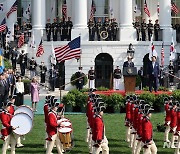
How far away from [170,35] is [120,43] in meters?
3.72

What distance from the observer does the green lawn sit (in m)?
20.0

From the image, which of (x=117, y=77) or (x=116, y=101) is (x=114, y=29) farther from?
(x=116, y=101)

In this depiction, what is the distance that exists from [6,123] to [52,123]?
52.1 inches

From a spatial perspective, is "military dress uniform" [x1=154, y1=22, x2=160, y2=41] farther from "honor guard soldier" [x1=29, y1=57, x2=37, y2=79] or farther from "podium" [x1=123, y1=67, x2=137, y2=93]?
"podium" [x1=123, y1=67, x2=137, y2=93]

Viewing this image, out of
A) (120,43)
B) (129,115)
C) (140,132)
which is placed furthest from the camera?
(120,43)

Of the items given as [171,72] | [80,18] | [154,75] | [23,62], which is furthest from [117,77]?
[154,75]

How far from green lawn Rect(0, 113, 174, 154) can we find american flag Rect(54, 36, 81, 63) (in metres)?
3.32

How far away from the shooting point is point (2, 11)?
47.5 meters

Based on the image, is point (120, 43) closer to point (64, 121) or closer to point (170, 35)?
point (170, 35)

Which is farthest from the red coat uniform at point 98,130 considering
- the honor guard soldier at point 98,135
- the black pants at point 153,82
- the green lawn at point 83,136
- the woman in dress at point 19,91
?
the black pants at point 153,82

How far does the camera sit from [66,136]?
18031mm

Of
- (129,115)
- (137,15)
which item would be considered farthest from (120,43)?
(129,115)

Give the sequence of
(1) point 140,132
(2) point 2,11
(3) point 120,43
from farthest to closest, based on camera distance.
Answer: (2) point 2,11 → (3) point 120,43 → (1) point 140,132

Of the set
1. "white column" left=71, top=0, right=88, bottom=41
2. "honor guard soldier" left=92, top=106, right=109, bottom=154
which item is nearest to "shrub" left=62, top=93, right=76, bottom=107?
"honor guard soldier" left=92, top=106, right=109, bottom=154
